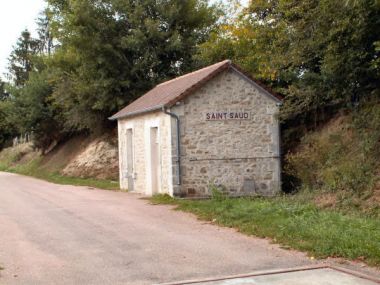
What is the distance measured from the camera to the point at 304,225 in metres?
9.80

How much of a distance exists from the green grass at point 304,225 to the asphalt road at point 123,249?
0.38 meters

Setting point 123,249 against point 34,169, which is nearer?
point 123,249

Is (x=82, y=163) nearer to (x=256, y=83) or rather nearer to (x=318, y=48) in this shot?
(x=256, y=83)

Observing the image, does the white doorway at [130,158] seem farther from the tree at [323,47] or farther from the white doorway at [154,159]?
the tree at [323,47]

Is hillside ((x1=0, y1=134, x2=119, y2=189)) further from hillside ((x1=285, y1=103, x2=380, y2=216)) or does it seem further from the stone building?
hillside ((x1=285, y1=103, x2=380, y2=216))

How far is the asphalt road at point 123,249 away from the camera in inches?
289

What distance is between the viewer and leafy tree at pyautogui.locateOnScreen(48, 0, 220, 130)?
87.9ft

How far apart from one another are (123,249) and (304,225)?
3496 mm

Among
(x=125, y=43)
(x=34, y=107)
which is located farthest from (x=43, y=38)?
(x=125, y=43)

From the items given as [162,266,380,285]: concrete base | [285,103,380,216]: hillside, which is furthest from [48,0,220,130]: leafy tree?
[162,266,380,285]: concrete base

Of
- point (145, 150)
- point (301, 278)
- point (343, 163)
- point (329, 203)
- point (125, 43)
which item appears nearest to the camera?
point (301, 278)

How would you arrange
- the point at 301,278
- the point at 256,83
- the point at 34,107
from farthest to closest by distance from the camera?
the point at 34,107 < the point at 256,83 < the point at 301,278

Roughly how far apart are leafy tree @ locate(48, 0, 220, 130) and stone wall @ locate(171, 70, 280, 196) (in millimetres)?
10933

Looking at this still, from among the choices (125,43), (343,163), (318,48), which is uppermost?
(125,43)
